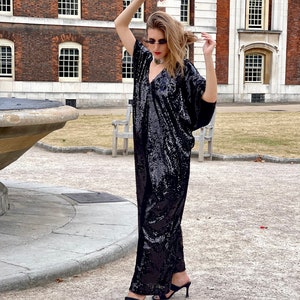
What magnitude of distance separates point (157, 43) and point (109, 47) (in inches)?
1116

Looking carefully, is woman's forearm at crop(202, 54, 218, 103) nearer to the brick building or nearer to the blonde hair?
the blonde hair

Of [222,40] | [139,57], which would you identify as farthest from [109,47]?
[139,57]

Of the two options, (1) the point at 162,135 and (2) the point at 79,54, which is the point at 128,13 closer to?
(1) the point at 162,135

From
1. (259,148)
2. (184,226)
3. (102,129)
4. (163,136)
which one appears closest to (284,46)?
(102,129)

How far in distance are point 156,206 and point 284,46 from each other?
3334cm

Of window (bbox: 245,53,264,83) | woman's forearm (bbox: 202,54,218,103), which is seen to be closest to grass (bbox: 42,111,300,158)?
woman's forearm (bbox: 202,54,218,103)

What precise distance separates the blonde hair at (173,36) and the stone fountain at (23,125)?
1.85m

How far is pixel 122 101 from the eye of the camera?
32156mm

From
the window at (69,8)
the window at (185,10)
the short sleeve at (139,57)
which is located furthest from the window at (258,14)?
the short sleeve at (139,57)

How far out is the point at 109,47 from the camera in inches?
1257

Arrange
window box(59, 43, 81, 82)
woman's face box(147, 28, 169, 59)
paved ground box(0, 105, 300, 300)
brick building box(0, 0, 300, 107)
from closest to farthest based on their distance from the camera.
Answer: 1. woman's face box(147, 28, 169, 59)
2. paved ground box(0, 105, 300, 300)
3. brick building box(0, 0, 300, 107)
4. window box(59, 43, 81, 82)

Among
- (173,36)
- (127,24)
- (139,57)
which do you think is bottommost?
(139,57)

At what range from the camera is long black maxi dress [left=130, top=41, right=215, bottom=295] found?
4.03 m

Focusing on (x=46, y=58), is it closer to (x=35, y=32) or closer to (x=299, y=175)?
(x=35, y=32)
